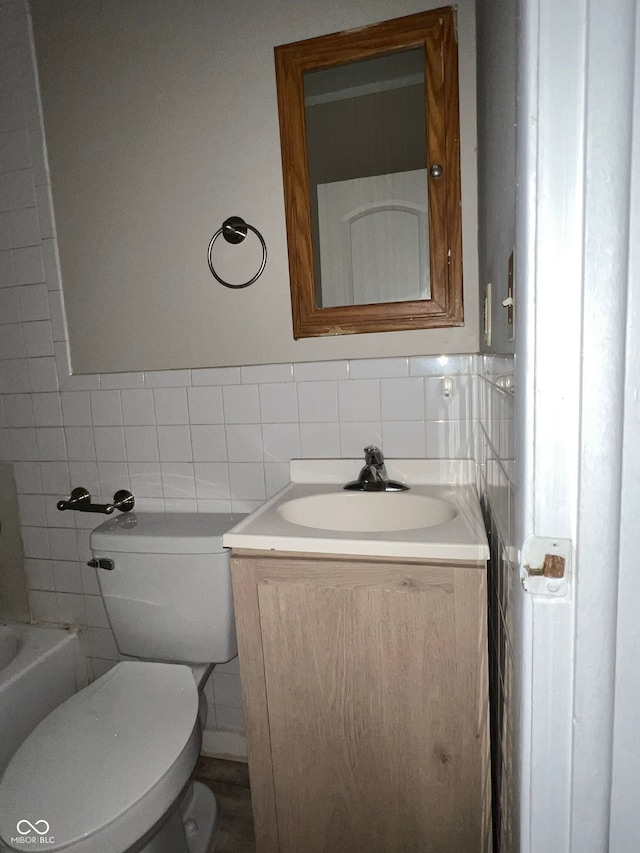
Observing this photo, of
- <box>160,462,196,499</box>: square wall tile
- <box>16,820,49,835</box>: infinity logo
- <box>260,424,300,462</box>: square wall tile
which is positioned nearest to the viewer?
<box>16,820,49,835</box>: infinity logo

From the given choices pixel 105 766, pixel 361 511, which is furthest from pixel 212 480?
pixel 105 766

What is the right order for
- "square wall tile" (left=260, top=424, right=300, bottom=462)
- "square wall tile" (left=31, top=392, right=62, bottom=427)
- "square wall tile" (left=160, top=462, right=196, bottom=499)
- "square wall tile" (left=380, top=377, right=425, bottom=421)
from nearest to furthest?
"square wall tile" (left=380, top=377, right=425, bottom=421) < "square wall tile" (left=260, top=424, right=300, bottom=462) < "square wall tile" (left=160, top=462, right=196, bottom=499) < "square wall tile" (left=31, top=392, right=62, bottom=427)

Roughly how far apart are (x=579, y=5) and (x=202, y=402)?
1.25 metres

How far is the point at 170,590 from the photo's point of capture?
50.5 inches

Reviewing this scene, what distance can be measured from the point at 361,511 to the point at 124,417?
2.62 feet

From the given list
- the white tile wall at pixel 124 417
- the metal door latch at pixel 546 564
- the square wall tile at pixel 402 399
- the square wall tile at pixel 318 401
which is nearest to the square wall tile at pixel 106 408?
the white tile wall at pixel 124 417

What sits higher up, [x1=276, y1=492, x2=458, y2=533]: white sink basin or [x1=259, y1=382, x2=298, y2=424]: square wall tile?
[x1=259, y1=382, x2=298, y2=424]: square wall tile

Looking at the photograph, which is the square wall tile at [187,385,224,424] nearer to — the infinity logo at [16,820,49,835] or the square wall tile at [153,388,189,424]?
the square wall tile at [153,388,189,424]

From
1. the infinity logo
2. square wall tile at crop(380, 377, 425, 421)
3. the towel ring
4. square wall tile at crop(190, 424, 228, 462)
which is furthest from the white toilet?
the towel ring

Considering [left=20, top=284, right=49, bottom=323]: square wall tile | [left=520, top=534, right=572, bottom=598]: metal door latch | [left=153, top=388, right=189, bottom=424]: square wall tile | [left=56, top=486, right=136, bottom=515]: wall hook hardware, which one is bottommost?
[left=56, top=486, right=136, bottom=515]: wall hook hardware

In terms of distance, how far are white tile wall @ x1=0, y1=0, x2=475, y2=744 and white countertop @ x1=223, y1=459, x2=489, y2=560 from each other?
46 mm

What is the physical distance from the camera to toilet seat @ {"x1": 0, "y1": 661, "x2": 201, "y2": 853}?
2.88 feet

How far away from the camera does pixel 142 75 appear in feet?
4.63

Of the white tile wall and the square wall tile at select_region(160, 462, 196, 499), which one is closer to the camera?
the white tile wall
